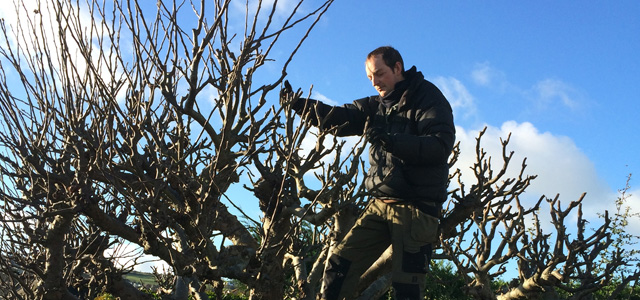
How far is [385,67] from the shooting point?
13.8 feet

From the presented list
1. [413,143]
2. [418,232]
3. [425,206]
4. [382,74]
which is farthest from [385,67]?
[418,232]

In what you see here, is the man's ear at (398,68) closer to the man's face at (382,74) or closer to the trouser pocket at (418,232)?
the man's face at (382,74)

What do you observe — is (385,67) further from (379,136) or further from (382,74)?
(379,136)

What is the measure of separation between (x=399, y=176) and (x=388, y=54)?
2.96ft

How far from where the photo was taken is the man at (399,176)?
3.86 m

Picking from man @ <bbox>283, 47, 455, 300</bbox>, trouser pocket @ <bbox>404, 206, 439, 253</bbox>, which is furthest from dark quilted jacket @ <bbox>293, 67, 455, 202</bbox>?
trouser pocket @ <bbox>404, 206, 439, 253</bbox>

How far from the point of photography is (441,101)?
404 centimetres

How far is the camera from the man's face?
422cm

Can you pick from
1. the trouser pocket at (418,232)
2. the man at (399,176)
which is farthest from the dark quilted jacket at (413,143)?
the trouser pocket at (418,232)

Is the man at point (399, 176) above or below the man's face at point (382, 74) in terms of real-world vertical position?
below

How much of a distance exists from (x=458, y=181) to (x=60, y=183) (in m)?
3.19

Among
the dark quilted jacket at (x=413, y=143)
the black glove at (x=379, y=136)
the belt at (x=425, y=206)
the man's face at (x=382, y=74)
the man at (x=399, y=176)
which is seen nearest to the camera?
the black glove at (x=379, y=136)

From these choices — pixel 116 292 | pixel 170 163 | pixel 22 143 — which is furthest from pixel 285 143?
pixel 22 143

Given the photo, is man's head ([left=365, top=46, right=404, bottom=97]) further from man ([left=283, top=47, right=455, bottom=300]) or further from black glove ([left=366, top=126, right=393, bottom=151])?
black glove ([left=366, top=126, right=393, bottom=151])
